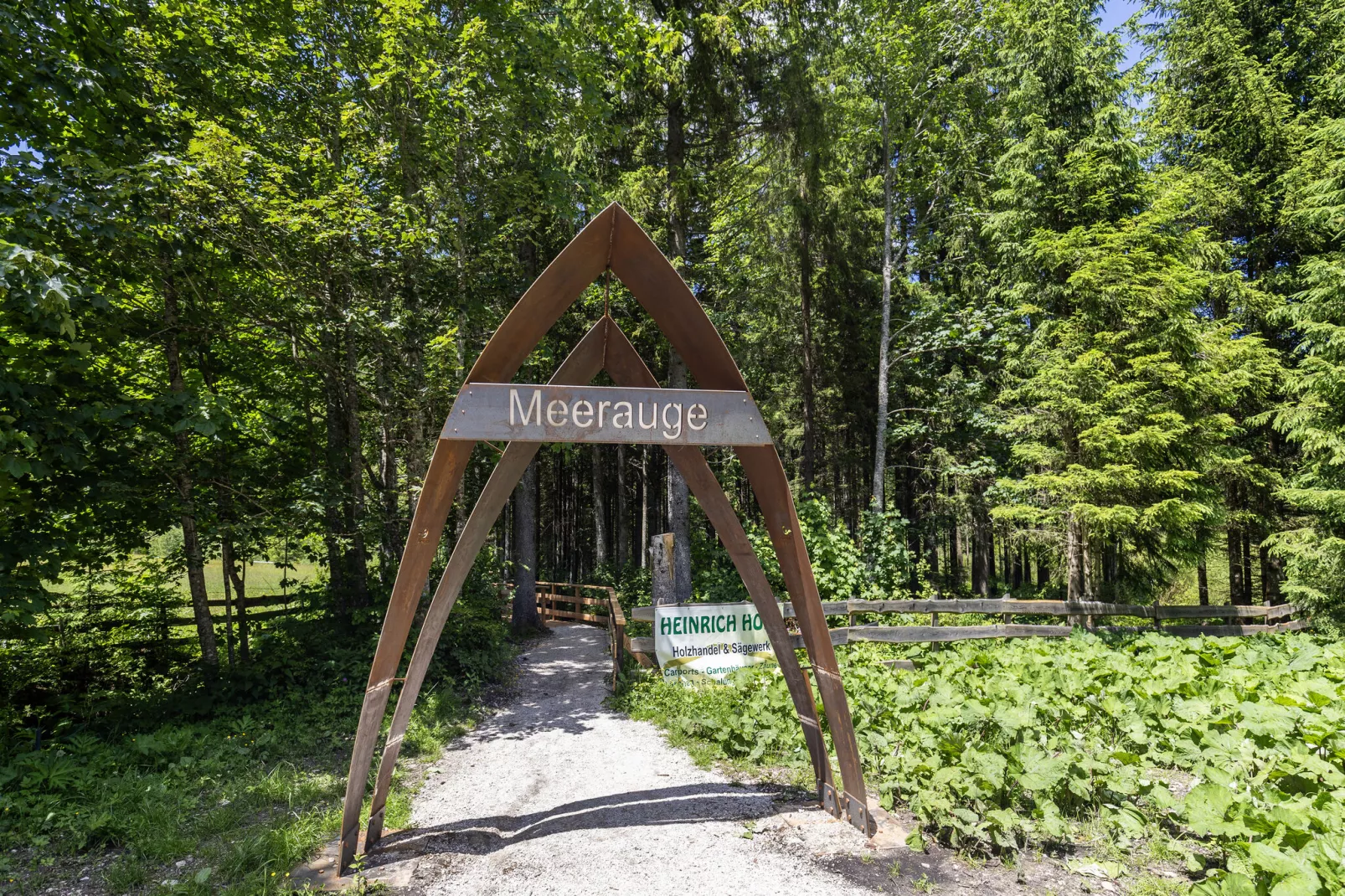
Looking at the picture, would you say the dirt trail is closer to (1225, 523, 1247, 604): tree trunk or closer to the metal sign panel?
the metal sign panel

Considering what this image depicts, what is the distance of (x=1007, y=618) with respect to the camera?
12914mm

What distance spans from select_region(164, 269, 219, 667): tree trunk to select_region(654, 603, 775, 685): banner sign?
506 centimetres

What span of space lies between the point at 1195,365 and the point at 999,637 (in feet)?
21.0

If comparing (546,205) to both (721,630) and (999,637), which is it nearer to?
(721,630)

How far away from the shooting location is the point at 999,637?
995 centimetres

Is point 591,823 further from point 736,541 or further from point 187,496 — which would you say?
point 187,496

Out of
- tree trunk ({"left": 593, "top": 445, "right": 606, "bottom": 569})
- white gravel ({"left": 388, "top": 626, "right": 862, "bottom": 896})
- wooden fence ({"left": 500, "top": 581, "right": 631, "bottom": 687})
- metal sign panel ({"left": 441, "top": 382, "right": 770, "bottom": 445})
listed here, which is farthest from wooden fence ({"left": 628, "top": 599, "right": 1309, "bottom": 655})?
tree trunk ({"left": 593, "top": 445, "right": 606, "bottom": 569})

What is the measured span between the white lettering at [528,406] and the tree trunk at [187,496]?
4.74 m

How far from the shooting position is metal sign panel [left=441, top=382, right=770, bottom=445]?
11.3 feet

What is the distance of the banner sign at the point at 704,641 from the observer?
773 centimetres

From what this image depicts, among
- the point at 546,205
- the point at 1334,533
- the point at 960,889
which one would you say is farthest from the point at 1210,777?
the point at 1334,533

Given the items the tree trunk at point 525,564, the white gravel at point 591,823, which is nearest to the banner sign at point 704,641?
the white gravel at point 591,823

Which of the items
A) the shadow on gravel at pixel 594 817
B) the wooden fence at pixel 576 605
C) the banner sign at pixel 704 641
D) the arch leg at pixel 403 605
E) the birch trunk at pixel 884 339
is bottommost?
the wooden fence at pixel 576 605

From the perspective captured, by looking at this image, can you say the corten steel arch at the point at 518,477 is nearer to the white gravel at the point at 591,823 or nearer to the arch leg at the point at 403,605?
the arch leg at the point at 403,605
